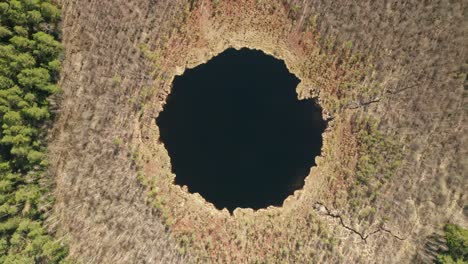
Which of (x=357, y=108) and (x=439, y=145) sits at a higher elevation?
(x=357, y=108)

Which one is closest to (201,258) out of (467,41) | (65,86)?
(65,86)

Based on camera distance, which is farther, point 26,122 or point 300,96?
point 300,96

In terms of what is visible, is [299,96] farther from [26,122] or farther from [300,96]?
[26,122]

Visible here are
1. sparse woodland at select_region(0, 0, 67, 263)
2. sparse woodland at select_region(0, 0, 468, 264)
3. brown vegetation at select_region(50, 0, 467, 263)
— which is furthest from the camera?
brown vegetation at select_region(50, 0, 467, 263)

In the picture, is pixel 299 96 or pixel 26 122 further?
pixel 299 96

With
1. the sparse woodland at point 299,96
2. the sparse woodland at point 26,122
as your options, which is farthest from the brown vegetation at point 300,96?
the sparse woodland at point 26,122

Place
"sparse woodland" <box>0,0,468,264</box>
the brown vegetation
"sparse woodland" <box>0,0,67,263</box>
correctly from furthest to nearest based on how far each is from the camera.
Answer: the brown vegetation < "sparse woodland" <box>0,0,468,264</box> < "sparse woodland" <box>0,0,67,263</box>

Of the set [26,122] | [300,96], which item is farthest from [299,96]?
[26,122]

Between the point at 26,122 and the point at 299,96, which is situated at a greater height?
the point at 299,96

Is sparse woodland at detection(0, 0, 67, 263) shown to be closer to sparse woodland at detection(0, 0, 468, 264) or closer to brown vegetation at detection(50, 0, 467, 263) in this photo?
sparse woodland at detection(0, 0, 468, 264)

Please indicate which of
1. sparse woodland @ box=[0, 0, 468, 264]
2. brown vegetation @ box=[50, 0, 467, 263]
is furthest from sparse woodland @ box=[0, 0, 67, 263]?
brown vegetation @ box=[50, 0, 467, 263]

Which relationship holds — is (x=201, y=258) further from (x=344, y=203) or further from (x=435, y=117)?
(x=435, y=117)
